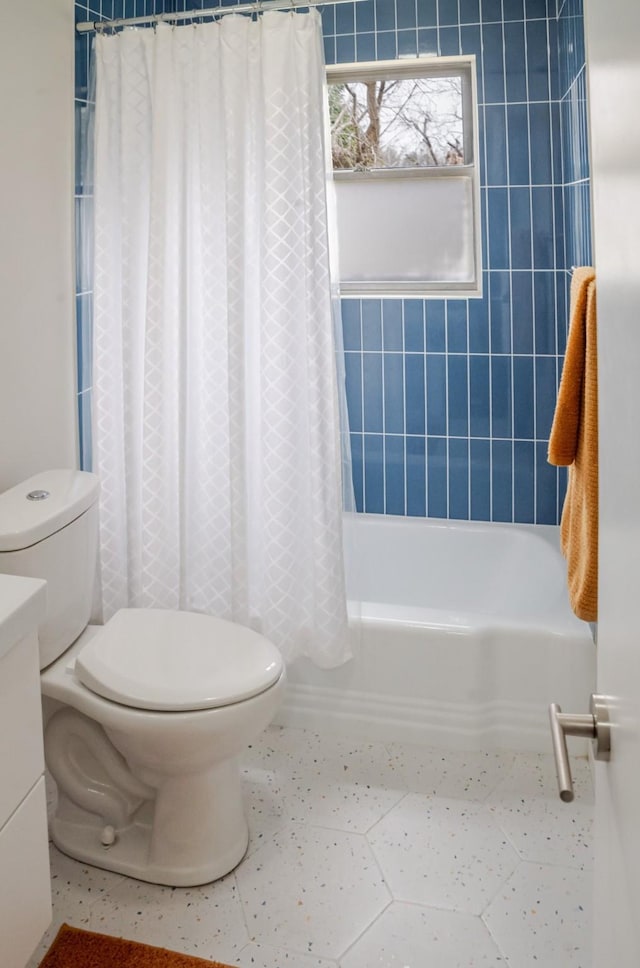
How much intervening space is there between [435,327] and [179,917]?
79.5 inches

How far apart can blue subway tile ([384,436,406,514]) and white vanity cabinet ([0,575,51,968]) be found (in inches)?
72.5

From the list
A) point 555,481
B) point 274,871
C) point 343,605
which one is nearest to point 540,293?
point 555,481

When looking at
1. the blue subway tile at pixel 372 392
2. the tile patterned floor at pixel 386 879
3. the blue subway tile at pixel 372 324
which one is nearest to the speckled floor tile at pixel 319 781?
the tile patterned floor at pixel 386 879

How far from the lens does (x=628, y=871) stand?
27.4 inches

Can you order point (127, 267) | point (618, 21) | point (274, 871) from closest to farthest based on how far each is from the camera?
point (618, 21)
point (274, 871)
point (127, 267)

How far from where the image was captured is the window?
3.01 meters

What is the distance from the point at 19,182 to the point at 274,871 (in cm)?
177

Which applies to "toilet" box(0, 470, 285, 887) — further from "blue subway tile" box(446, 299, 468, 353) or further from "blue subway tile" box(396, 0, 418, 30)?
"blue subway tile" box(396, 0, 418, 30)

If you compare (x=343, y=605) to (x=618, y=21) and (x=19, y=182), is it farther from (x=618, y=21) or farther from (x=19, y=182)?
(x=618, y=21)

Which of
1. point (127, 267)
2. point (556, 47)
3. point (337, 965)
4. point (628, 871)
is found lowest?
point (337, 965)

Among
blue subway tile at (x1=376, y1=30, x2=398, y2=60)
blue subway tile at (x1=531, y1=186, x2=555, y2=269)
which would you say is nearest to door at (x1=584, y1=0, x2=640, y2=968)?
blue subway tile at (x1=531, y1=186, x2=555, y2=269)

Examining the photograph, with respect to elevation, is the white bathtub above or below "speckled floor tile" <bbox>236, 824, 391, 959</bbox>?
above

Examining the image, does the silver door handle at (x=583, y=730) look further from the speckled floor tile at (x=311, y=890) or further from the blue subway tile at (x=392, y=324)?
the blue subway tile at (x=392, y=324)

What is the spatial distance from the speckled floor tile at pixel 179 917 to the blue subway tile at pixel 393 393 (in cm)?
168
